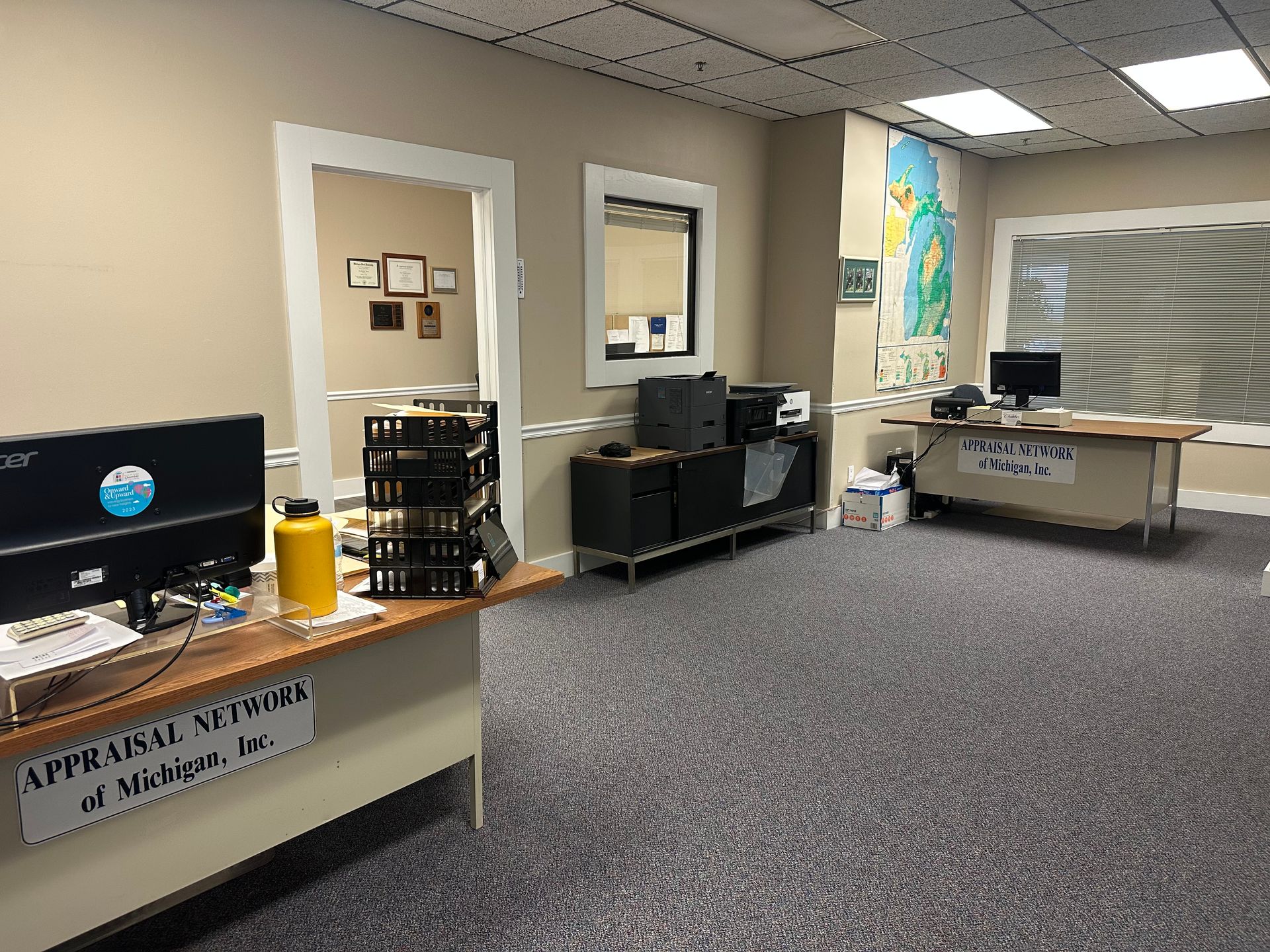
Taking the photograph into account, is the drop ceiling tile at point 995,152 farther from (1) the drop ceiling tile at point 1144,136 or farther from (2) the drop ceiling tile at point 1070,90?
(2) the drop ceiling tile at point 1070,90

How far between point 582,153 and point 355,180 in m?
2.35

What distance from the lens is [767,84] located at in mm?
4828

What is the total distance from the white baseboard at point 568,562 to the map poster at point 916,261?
271 centimetres

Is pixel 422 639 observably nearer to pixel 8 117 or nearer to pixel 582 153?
pixel 8 117

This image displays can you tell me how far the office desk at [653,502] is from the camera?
4.53 metres

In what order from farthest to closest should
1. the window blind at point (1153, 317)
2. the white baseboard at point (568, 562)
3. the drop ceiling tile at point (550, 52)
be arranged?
1. the window blind at point (1153, 317)
2. the white baseboard at point (568, 562)
3. the drop ceiling tile at point (550, 52)

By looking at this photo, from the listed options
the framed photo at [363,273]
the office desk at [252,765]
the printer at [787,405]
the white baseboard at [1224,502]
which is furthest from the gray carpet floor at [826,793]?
the framed photo at [363,273]

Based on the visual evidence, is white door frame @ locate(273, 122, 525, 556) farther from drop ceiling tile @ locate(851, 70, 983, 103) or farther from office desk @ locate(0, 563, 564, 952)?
drop ceiling tile @ locate(851, 70, 983, 103)

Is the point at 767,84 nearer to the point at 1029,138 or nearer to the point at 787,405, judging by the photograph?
the point at 787,405

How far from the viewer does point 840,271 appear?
5.61 m

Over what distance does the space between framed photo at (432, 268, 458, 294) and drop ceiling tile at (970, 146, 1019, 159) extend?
4.35 m

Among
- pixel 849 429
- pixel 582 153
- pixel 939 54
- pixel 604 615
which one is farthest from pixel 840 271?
pixel 604 615

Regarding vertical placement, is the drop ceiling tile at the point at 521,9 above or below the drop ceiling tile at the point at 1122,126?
below

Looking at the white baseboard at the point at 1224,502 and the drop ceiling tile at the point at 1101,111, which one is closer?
the drop ceiling tile at the point at 1101,111
